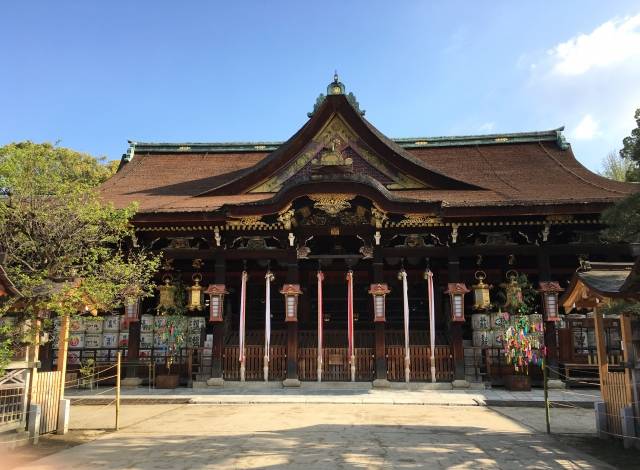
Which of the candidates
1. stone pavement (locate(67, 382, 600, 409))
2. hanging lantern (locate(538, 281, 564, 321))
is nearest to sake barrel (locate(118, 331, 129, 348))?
stone pavement (locate(67, 382, 600, 409))

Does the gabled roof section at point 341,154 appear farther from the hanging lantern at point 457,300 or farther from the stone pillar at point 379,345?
the hanging lantern at point 457,300

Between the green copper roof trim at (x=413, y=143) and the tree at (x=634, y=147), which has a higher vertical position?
the green copper roof trim at (x=413, y=143)

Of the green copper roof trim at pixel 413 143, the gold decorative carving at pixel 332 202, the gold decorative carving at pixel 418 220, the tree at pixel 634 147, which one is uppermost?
the green copper roof trim at pixel 413 143

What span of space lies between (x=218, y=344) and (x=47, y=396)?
21.7 ft

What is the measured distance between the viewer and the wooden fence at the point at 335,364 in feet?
47.6

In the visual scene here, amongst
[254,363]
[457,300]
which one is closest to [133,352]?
[254,363]

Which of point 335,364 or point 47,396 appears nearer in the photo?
point 47,396

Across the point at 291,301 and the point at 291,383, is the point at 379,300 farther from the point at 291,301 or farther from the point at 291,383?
the point at 291,383

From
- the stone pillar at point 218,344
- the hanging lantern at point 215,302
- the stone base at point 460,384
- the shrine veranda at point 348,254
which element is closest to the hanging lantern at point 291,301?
the shrine veranda at point 348,254

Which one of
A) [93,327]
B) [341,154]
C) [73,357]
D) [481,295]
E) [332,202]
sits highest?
[341,154]

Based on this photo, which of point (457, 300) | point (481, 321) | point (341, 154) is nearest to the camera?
point (457, 300)

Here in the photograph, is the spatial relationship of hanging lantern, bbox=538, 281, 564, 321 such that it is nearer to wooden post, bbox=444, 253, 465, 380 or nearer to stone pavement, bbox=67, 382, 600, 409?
stone pavement, bbox=67, 382, 600, 409

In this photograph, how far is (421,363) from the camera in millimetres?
14477

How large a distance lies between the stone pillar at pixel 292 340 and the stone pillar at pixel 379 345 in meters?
2.34
